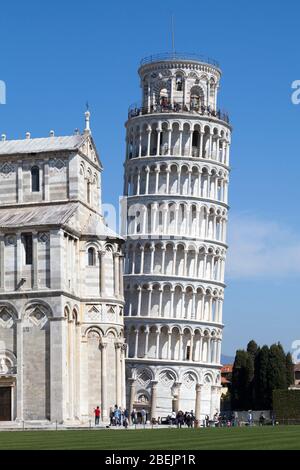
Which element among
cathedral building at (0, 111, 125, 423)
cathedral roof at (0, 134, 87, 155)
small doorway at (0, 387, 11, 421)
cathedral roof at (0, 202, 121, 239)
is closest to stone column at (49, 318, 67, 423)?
cathedral building at (0, 111, 125, 423)

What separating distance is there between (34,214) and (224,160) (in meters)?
50.8

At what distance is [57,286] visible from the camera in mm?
69812

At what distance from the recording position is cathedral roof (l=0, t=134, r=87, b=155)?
7569 cm

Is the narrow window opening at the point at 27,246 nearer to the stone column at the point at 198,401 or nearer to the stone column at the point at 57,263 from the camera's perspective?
the stone column at the point at 57,263

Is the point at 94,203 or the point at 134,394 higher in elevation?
the point at 94,203

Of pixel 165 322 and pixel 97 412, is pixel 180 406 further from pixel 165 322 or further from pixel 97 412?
pixel 97 412

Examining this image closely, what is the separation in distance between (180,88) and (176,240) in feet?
55.8

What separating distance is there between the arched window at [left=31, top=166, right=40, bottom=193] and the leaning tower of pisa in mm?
41001

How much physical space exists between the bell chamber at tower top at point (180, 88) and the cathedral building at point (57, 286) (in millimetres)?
41673

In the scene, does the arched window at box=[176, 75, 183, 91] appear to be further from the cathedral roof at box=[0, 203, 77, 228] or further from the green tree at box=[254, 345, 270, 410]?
the cathedral roof at box=[0, 203, 77, 228]

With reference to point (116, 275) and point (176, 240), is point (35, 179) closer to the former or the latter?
point (116, 275)

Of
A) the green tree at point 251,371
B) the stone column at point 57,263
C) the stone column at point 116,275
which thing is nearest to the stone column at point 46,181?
the stone column at point 57,263
